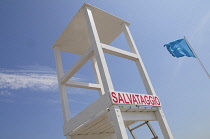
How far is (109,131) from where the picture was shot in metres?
12.7

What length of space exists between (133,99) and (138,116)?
3.52 feet

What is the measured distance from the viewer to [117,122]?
320 inches

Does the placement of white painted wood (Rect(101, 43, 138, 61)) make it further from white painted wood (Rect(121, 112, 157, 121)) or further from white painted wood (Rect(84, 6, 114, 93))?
white painted wood (Rect(121, 112, 157, 121))

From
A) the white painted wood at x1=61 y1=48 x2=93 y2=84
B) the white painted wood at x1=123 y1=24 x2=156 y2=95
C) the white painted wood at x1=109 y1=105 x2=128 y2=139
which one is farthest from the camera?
the white painted wood at x1=123 y1=24 x2=156 y2=95

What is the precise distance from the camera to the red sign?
8.81 metres

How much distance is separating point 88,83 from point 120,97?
15.8 feet

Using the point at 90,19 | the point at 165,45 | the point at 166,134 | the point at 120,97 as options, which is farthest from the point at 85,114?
the point at 165,45

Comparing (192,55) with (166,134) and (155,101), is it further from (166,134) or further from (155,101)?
(166,134)

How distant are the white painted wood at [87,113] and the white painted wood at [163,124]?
146 inches

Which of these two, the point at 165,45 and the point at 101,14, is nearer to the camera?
the point at 101,14

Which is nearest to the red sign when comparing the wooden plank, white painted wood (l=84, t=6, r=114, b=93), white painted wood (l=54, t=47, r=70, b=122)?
white painted wood (l=84, t=6, r=114, b=93)

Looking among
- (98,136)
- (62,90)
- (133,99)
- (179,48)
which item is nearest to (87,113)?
(133,99)

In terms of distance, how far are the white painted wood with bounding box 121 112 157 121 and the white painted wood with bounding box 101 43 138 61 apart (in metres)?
3.82

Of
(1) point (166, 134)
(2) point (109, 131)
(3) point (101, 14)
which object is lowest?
(1) point (166, 134)
